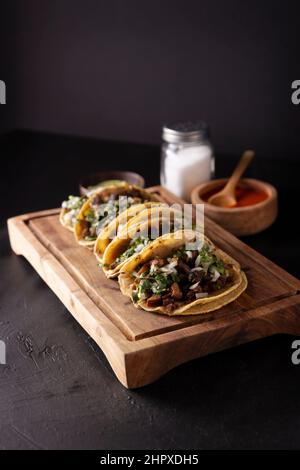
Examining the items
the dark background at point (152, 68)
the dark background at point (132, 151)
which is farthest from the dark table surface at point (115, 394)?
the dark background at point (152, 68)

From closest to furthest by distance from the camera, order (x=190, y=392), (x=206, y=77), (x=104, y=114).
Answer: (x=190, y=392)
(x=206, y=77)
(x=104, y=114)

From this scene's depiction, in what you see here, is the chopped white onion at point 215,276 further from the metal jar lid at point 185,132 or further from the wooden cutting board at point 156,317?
the metal jar lid at point 185,132

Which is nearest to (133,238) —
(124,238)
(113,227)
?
(124,238)

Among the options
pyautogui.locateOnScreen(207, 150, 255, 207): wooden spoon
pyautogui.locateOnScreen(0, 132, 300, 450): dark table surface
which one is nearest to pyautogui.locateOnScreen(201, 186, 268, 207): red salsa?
pyautogui.locateOnScreen(207, 150, 255, 207): wooden spoon

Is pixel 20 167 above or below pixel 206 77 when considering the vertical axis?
below

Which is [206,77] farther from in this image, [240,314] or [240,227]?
[240,314]

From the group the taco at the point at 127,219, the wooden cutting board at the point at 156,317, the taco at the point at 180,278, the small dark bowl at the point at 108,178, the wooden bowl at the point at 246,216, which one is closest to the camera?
the wooden cutting board at the point at 156,317

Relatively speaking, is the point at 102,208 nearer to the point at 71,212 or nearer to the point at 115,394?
the point at 71,212
